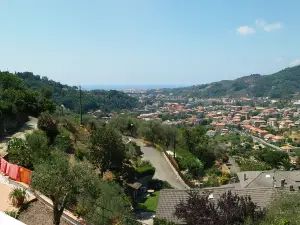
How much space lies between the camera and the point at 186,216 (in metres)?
13.4

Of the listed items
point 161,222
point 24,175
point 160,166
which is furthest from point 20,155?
point 160,166

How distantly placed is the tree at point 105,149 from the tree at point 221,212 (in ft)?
27.9

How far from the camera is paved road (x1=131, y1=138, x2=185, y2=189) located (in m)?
29.8

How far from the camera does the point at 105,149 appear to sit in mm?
21422

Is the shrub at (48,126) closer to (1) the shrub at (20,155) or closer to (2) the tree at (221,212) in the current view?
→ (1) the shrub at (20,155)

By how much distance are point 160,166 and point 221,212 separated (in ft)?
66.6

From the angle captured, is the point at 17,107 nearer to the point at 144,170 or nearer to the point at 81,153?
the point at 81,153

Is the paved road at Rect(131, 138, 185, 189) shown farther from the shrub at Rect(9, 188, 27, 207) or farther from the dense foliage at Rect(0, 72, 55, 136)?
the shrub at Rect(9, 188, 27, 207)

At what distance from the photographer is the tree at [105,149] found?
841 inches

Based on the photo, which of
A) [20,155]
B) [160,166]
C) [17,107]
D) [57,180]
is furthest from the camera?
[160,166]

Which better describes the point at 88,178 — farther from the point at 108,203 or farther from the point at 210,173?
the point at 210,173

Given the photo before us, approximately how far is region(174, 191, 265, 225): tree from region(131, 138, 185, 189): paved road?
15127mm

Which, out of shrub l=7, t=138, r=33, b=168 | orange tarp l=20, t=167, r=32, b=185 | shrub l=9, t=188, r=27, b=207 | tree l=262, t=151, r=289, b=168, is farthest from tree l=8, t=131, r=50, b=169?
tree l=262, t=151, r=289, b=168

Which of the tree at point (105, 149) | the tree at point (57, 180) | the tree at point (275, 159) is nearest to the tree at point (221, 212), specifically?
the tree at point (57, 180)
